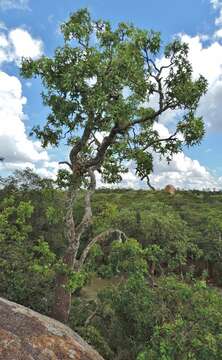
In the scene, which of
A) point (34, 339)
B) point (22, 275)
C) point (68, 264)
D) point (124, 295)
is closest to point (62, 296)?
point (68, 264)

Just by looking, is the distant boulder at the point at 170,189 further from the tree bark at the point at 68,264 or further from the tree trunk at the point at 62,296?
the tree trunk at the point at 62,296

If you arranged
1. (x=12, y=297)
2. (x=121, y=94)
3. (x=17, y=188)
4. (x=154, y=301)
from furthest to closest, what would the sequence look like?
1. (x=17, y=188)
2. (x=12, y=297)
3. (x=121, y=94)
4. (x=154, y=301)

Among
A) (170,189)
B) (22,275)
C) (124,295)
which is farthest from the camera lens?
(170,189)

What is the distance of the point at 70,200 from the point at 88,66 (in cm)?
408

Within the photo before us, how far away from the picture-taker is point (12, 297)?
13.1 meters

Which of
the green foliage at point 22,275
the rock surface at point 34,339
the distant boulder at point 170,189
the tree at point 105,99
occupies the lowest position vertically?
the rock surface at point 34,339

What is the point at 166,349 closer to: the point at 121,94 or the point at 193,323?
the point at 193,323

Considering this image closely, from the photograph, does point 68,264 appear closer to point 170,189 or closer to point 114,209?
point 114,209

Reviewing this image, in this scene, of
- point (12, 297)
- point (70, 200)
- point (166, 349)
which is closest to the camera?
point (166, 349)

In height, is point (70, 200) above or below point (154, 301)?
above

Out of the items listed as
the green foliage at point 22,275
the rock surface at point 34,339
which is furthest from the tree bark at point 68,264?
the rock surface at point 34,339

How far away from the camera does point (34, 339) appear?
828 cm

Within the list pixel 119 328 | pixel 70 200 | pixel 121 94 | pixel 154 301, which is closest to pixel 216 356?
pixel 154 301

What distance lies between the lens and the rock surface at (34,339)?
25.4 feet
